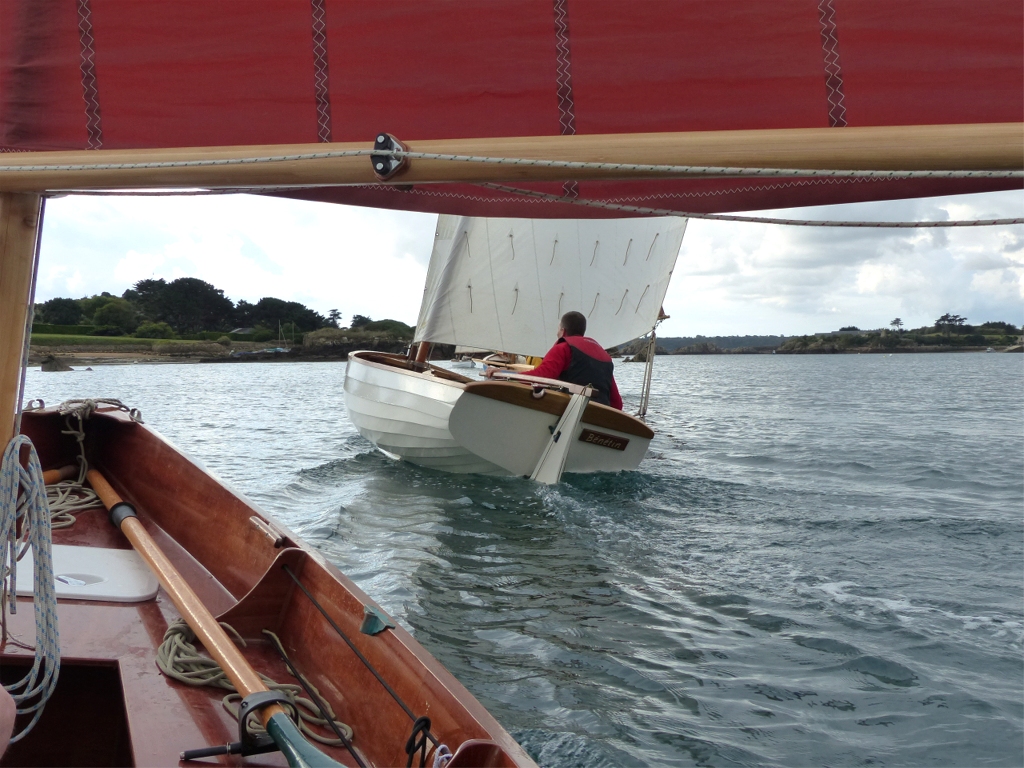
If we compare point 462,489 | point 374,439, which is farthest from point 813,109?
point 374,439

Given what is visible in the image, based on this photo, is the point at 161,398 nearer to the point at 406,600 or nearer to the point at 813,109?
the point at 406,600

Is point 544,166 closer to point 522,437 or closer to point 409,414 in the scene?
point 522,437

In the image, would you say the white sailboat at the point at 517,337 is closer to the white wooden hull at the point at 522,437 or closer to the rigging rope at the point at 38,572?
the white wooden hull at the point at 522,437

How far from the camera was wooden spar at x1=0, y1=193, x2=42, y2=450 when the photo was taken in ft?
5.78

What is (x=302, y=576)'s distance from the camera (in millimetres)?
2789

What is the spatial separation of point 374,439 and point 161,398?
21.9 meters

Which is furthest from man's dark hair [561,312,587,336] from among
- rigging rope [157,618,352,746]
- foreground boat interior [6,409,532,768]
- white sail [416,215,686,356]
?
rigging rope [157,618,352,746]

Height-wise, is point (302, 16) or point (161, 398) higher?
point (302, 16)

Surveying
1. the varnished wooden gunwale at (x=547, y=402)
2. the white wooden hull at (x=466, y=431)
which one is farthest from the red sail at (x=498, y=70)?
the white wooden hull at (x=466, y=431)

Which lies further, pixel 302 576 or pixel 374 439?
pixel 374 439

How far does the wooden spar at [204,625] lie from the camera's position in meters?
2.01

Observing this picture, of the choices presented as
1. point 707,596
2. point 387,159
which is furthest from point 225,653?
point 707,596

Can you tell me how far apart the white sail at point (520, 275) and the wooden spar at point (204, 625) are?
22.7 ft

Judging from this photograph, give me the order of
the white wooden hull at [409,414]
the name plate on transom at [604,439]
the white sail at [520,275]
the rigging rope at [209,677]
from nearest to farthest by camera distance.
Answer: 1. the rigging rope at [209,677]
2. the name plate on transom at [604,439]
3. the white wooden hull at [409,414]
4. the white sail at [520,275]
